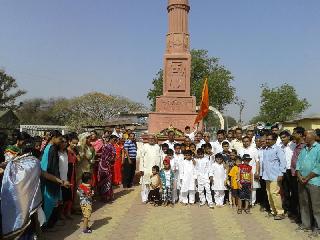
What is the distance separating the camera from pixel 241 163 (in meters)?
7.72

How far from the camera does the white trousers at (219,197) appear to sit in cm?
805

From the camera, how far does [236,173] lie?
7621 mm

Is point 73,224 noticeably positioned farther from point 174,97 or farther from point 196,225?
point 174,97

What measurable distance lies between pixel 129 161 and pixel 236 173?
3.52 meters

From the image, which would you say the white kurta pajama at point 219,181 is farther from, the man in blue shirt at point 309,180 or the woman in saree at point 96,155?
the woman in saree at point 96,155

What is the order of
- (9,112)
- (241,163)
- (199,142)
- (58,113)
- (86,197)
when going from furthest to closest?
(58,113) < (9,112) < (199,142) < (241,163) < (86,197)

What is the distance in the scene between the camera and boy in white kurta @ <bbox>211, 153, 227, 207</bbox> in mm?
8000

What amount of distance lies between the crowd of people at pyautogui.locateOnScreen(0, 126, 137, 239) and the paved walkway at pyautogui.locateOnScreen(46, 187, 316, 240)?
345 millimetres

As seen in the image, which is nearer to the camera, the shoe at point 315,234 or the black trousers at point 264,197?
the shoe at point 315,234

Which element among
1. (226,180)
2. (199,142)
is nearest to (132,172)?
(199,142)

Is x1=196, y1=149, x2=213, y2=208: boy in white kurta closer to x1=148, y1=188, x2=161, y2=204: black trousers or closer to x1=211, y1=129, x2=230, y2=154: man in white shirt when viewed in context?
x1=211, y1=129, x2=230, y2=154: man in white shirt

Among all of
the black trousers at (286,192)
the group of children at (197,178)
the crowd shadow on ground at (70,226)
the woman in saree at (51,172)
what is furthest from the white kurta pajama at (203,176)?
the woman in saree at (51,172)

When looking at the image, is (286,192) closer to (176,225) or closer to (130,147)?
(176,225)

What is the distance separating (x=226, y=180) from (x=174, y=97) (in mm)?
9531
